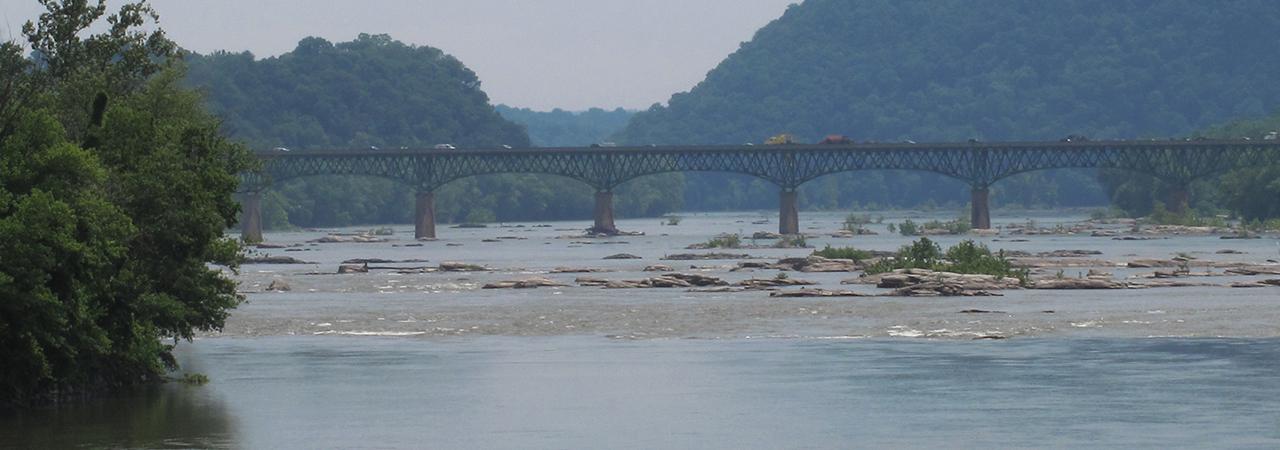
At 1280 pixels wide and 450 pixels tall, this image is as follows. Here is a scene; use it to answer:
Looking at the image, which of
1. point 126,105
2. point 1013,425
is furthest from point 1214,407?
point 126,105

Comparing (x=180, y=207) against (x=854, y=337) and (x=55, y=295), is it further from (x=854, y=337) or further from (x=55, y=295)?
(x=854, y=337)

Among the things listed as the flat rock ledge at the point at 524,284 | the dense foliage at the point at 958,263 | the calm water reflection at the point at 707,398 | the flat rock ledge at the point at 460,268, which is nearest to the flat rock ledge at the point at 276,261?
the flat rock ledge at the point at 460,268

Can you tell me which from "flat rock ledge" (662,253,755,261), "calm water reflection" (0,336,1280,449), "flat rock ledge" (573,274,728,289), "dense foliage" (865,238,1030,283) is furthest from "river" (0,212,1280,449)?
"flat rock ledge" (662,253,755,261)

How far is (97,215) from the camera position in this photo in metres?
42.7

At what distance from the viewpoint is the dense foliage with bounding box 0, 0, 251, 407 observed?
136ft

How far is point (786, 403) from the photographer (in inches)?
1847

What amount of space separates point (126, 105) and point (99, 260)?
940 cm

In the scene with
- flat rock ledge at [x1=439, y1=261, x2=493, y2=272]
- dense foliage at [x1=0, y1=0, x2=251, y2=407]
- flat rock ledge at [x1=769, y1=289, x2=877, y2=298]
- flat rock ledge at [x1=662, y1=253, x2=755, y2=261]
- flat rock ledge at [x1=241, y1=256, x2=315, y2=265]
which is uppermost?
dense foliage at [x1=0, y1=0, x2=251, y2=407]

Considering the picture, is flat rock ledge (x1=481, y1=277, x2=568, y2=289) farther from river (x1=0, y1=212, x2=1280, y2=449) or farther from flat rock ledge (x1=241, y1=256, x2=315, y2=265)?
flat rock ledge (x1=241, y1=256, x2=315, y2=265)

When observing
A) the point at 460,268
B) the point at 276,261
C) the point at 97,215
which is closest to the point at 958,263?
the point at 460,268

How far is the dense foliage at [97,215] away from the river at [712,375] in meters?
1.33

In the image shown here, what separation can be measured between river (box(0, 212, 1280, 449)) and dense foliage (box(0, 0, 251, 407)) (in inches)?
52.3

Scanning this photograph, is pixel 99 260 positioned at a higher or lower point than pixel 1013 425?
higher

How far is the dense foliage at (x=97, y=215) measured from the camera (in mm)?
41500
